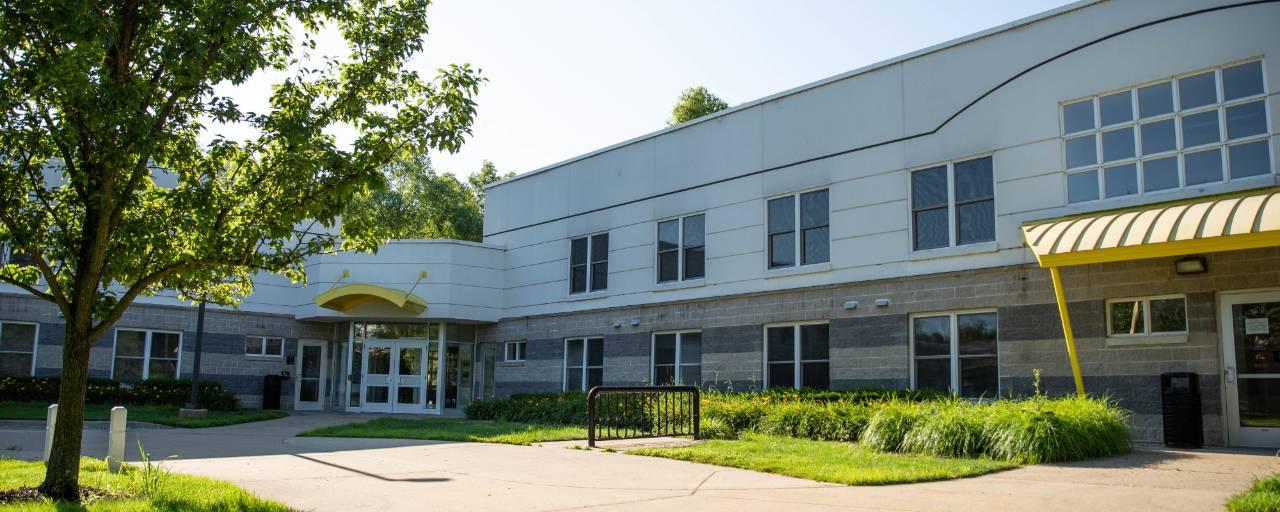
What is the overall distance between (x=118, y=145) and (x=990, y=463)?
9.57 meters

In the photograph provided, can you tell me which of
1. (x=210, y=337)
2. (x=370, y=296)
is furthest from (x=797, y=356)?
(x=210, y=337)

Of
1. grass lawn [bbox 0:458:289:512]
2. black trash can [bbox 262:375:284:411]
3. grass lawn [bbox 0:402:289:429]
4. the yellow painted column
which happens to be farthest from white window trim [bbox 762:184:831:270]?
black trash can [bbox 262:375:284:411]

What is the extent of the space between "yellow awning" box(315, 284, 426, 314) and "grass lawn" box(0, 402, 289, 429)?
330cm

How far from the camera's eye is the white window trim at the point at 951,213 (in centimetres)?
1641

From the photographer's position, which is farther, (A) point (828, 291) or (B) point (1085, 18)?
(A) point (828, 291)

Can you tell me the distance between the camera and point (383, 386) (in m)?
27.6

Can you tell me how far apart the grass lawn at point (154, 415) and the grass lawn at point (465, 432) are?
3882mm

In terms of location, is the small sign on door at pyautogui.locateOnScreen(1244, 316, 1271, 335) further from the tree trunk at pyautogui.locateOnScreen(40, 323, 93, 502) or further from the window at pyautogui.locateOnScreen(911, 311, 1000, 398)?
the tree trunk at pyautogui.locateOnScreen(40, 323, 93, 502)

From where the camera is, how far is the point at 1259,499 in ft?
24.2

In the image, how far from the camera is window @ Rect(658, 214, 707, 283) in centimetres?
2200

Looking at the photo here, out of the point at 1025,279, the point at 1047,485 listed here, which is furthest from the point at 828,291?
the point at 1047,485

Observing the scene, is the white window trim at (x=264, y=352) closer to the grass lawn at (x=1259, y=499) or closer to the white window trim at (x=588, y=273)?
the white window trim at (x=588, y=273)

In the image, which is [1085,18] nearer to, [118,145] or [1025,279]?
[1025,279]

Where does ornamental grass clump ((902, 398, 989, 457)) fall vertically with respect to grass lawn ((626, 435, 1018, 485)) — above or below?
above
